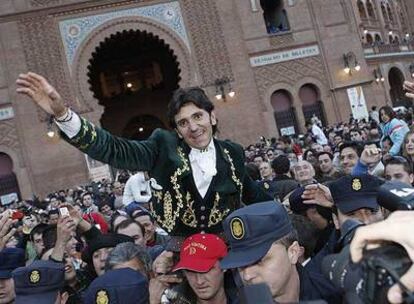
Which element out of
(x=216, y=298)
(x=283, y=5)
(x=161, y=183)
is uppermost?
(x=283, y=5)

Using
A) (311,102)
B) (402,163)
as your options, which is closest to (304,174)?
(402,163)

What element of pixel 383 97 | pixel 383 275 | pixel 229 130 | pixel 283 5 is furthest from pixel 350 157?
pixel 383 97

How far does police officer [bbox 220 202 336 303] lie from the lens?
253cm

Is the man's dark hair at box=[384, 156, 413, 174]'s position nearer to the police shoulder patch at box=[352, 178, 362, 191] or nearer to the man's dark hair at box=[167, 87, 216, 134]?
the police shoulder patch at box=[352, 178, 362, 191]

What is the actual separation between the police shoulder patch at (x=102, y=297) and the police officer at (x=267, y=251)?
30.0 inches

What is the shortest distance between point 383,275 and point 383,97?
85.5 feet

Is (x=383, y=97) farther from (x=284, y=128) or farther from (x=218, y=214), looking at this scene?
(x=218, y=214)

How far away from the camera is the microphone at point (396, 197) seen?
133 cm

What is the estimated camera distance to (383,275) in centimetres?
111

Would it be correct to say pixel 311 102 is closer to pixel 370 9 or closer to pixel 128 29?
pixel 128 29

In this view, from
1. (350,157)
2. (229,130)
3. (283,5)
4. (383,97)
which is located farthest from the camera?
(383,97)

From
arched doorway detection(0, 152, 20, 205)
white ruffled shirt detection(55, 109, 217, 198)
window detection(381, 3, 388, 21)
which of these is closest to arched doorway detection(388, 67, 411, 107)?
window detection(381, 3, 388, 21)

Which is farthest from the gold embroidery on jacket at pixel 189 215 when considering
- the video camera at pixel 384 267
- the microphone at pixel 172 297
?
the video camera at pixel 384 267

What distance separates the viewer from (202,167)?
3453mm
